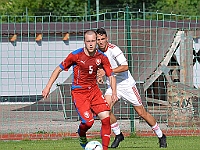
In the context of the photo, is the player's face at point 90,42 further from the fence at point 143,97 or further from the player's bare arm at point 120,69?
the fence at point 143,97

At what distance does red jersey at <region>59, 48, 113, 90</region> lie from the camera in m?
10.6

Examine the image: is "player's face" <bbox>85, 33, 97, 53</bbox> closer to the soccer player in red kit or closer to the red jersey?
the soccer player in red kit

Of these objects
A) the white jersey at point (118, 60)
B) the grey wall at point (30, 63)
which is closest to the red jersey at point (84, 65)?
the white jersey at point (118, 60)

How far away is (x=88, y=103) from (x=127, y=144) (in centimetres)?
238

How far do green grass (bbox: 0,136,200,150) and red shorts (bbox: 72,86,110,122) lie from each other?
145 cm

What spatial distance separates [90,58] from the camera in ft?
34.9

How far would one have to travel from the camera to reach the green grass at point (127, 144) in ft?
39.8

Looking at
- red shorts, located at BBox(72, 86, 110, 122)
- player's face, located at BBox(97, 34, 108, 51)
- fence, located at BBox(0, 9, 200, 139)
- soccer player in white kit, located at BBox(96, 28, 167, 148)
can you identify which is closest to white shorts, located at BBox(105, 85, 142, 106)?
soccer player in white kit, located at BBox(96, 28, 167, 148)

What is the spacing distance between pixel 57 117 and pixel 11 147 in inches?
194

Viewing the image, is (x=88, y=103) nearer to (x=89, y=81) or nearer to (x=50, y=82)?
(x=89, y=81)

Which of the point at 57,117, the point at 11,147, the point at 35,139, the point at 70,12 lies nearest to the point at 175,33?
the point at 57,117

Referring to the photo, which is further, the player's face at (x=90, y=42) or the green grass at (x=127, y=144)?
the green grass at (x=127, y=144)

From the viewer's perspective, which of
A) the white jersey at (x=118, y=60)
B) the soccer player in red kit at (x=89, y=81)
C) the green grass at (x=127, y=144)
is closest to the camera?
the soccer player in red kit at (x=89, y=81)

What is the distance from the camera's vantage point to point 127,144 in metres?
12.9
